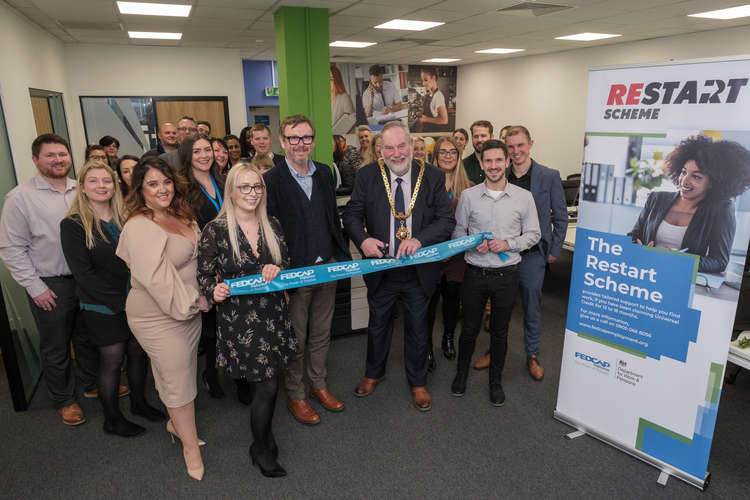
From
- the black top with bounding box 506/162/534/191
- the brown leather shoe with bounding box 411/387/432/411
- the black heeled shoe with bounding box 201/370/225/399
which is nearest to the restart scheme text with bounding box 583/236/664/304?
the black top with bounding box 506/162/534/191

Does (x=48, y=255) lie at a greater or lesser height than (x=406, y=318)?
greater

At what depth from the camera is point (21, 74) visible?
5160 mm

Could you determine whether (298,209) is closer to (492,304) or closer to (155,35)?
(492,304)

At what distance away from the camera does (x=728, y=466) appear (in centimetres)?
253

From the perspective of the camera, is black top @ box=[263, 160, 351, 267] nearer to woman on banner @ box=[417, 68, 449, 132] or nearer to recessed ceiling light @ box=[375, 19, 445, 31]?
recessed ceiling light @ box=[375, 19, 445, 31]

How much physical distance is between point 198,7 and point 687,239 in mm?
5479

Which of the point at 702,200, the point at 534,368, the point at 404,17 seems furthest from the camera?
the point at 404,17

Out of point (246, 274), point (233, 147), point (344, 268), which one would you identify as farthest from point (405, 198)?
point (233, 147)

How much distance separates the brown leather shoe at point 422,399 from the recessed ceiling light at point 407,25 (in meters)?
5.21

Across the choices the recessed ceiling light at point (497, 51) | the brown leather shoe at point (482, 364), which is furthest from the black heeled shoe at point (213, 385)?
the recessed ceiling light at point (497, 51)

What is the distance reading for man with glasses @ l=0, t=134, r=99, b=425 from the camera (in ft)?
9.12

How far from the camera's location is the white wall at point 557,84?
753cm

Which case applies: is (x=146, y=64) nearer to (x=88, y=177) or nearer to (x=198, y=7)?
(x=198, y=7)

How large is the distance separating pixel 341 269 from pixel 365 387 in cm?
103
